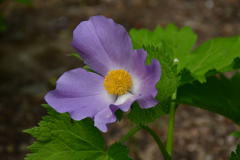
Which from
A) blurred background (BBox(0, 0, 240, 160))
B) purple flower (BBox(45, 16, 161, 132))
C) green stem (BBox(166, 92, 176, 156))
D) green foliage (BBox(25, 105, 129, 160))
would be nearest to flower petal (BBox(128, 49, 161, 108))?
purple flower (BBox(45, 16, 161, 132))

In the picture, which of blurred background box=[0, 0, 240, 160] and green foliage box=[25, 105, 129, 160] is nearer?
green foliage box=[25, 105, 129, 160]

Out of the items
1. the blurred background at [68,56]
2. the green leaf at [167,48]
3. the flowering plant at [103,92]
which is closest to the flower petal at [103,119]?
the flowering plant at [103,92]

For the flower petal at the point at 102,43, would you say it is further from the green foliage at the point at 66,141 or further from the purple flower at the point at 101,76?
the green foliage at the point at 66,141

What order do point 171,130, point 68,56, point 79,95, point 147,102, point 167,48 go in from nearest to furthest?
point 147,102
point 79,95
point 167,48
point 171,130
point 68,56

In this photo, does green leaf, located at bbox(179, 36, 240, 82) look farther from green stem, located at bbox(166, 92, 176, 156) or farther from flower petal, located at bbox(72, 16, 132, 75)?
flower petal, located at bbox(72, 16, 132, 75)

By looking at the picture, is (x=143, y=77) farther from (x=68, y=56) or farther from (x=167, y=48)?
(x=68, y=56)

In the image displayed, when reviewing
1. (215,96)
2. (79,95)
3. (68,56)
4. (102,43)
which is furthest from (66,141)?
(68,56)
